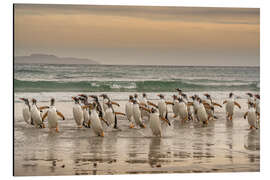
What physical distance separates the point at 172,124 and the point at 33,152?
238 cm

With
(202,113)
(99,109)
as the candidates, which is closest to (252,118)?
(202,113)

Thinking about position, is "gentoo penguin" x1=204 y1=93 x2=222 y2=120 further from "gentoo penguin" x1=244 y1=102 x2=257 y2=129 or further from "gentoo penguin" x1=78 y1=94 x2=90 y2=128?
"gentoo penguin" x1=78 y1=94 x2=90 y2=128

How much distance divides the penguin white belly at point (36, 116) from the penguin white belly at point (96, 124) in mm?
843

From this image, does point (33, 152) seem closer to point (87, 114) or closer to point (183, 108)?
point (87, 114)

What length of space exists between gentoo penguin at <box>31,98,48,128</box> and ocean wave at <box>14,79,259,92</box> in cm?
27

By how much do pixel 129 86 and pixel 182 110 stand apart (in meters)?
1.17

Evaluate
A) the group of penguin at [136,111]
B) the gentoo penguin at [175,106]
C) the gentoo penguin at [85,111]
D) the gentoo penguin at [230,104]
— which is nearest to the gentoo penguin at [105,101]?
the group of penguin at [136,111]

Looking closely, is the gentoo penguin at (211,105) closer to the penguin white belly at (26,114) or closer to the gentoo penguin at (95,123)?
the gentoo penguin at (95,123)

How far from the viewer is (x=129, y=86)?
305 inches

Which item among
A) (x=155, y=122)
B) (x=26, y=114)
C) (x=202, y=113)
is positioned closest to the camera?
(x=26, y=114)

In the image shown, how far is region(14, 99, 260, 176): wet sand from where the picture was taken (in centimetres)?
721

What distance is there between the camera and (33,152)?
734cm

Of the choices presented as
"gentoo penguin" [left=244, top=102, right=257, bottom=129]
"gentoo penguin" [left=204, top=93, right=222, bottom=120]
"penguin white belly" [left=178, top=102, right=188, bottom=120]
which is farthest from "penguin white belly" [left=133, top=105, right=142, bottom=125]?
"gentoo penguin" [left=244, top=102, right=257, bottom=129]

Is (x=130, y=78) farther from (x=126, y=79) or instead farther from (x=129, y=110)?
(x=129, y=110)
